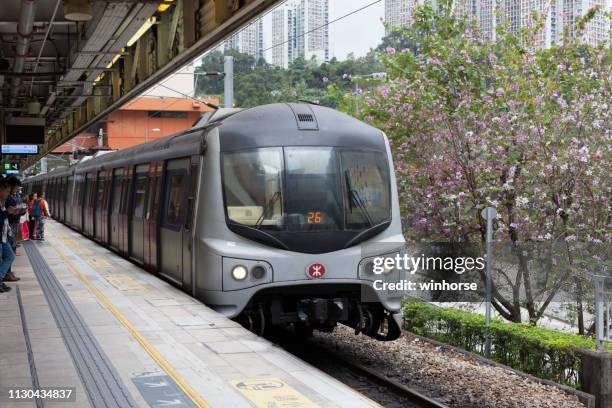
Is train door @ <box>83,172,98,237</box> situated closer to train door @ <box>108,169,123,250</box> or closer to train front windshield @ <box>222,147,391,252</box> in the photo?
train door @ <box>108,169,123,250</box>

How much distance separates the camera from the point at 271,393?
19.7ft

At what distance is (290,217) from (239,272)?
82 cm

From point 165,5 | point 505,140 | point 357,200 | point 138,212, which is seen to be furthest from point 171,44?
point 505,140

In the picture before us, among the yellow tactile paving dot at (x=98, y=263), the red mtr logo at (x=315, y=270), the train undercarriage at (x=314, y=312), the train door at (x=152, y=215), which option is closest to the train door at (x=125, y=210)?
the yellow tactile paving dot at (x=98, y=263)

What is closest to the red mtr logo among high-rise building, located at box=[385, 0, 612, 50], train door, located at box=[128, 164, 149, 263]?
train door, located at box=[128, 164, 149, 263]

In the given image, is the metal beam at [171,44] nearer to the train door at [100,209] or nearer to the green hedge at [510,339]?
the train door at [100,209]

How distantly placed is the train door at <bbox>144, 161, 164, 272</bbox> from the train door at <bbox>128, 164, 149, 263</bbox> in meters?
0.33

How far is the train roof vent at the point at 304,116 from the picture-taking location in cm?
974

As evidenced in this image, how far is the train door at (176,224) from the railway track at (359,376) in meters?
1.69

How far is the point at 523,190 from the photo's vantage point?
13.4m

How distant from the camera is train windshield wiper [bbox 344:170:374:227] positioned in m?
9.62

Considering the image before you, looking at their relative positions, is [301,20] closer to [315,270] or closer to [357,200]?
[357,200]

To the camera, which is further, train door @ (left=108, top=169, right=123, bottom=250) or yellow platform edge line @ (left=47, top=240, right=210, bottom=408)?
train door @ (left=108, top=169, right=123, bottom=250)

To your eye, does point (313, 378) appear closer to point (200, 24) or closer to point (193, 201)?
point (193, 201)
